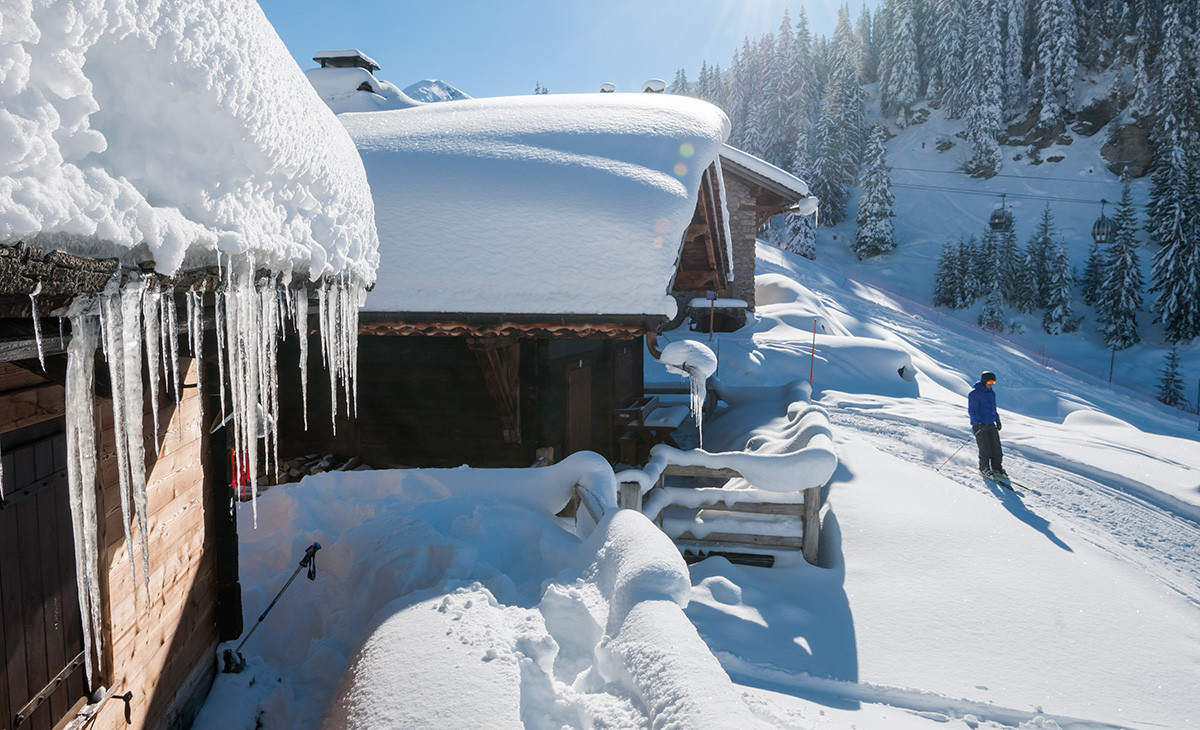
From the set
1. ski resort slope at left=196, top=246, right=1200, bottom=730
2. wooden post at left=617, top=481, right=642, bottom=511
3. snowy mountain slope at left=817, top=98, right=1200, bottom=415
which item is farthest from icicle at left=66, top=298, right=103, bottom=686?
snowy mountain slope at left=817, top=98, right=1200, bottom=415

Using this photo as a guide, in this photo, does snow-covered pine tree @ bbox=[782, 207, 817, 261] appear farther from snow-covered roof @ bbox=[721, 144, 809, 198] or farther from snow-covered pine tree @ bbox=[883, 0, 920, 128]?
snow-covered roof @ bbox=[721, 144, 809, 198]

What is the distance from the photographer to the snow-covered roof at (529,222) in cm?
517

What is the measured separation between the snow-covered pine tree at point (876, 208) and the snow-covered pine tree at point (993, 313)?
875cm

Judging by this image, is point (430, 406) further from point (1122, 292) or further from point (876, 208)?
point (876, 208)

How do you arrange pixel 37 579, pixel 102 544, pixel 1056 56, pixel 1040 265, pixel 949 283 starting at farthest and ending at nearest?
pixel 1056 56
pixel 949 283
pixel 1040 265
pixel 102 544
pixel 37 579

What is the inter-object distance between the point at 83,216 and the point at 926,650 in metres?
5.47

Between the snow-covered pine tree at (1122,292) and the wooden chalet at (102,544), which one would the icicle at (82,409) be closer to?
the wooden chalet at (102,544)

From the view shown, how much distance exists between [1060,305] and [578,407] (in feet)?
122

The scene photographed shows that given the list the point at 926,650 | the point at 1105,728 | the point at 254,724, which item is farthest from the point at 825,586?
the point at 254,724

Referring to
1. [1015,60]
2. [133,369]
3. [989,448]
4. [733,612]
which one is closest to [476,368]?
[733,612]

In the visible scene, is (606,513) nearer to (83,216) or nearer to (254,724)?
(254,724)

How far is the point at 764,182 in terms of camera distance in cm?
1706

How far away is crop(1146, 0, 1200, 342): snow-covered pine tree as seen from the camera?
104 ft

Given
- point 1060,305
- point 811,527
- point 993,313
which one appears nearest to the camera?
point 811,527
